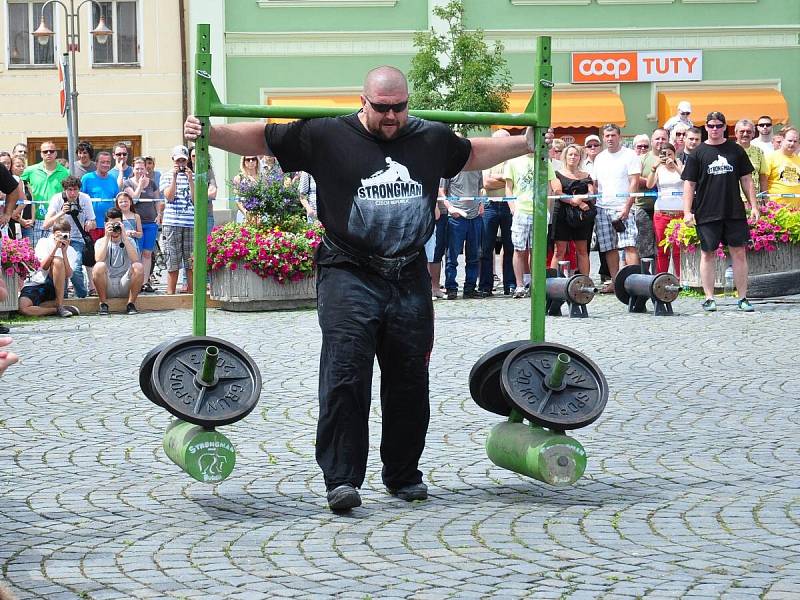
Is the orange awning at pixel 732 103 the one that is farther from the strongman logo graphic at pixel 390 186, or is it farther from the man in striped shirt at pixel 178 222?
the strongman logo graphic at pixel 390 186

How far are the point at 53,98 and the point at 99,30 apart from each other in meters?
5.31

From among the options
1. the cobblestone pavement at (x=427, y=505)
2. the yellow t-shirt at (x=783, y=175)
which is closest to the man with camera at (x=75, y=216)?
the cobblestone pavement at (x=427, y=505)

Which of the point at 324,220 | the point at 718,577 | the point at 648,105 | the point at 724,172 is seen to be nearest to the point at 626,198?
the point at 724,172

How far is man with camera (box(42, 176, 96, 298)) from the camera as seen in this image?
16.5 m

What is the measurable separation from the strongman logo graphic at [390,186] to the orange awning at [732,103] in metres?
26.8

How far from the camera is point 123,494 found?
22.5 ft

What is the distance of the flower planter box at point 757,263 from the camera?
16859 mm

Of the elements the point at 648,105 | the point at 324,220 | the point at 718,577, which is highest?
the point at 648,105

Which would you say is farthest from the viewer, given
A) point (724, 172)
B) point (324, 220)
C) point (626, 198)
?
point (626, 198)

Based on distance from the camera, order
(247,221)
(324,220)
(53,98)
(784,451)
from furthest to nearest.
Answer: (53,98) < (247,221) < (784,451) < (324,220)

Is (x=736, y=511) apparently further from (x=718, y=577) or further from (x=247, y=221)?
(x=247, y=221)

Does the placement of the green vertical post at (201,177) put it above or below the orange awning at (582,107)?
below

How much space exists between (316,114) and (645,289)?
856cm

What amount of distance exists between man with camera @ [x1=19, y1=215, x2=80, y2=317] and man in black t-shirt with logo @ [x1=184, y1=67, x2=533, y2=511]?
9386 millimetres
